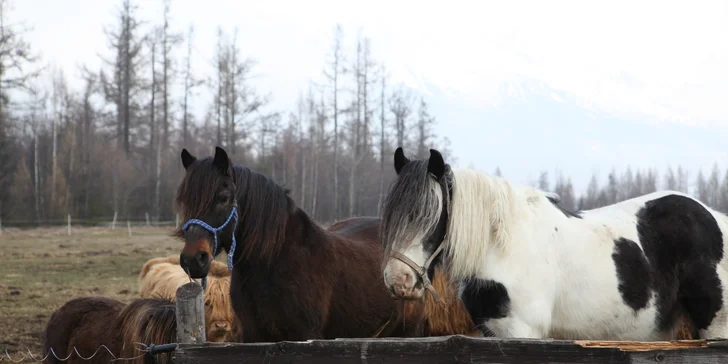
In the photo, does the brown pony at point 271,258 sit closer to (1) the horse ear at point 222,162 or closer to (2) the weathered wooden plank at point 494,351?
(1) the horse ear at point 222,162

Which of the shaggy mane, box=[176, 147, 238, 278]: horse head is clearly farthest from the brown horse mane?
the shaggy mane

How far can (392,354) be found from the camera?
9.54 feet

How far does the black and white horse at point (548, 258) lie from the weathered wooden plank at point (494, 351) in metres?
0.35

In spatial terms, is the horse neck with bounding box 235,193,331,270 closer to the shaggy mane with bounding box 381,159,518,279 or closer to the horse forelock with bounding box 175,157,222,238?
the horse forelock with bounding box 175,157,222,238

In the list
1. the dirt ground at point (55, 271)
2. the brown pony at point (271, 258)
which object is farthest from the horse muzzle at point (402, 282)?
the dirt ground at point (55, 271)

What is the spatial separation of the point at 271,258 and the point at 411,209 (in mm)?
1442

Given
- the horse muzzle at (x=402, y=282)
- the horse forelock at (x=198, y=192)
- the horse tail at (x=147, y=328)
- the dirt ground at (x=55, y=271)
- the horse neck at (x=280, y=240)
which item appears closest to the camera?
the horse muzzle at (x=402, y=282)

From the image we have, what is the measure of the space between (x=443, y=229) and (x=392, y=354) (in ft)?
2.55

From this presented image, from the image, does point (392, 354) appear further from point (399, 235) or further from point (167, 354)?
point (167, 354)

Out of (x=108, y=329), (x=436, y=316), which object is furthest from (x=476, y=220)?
(x=108, y=329)

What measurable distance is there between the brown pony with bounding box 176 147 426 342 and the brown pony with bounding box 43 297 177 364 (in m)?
0.60

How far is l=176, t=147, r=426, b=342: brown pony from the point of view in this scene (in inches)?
165

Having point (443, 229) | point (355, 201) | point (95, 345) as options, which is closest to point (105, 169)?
point (355, 201)

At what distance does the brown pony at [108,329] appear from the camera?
4602 mm
